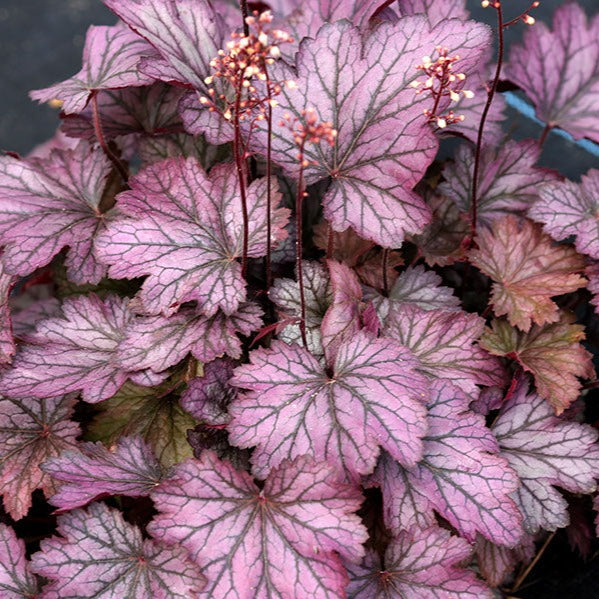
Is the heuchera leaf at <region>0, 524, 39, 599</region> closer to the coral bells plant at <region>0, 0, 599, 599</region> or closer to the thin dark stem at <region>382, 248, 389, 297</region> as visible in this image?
the coral bells plant at <region>0, 0, 599, 599</region>

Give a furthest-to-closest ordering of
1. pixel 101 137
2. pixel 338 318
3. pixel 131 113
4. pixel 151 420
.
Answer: pixel 131 113
pixel 101 137
pixel 151 420
pixel 338 318

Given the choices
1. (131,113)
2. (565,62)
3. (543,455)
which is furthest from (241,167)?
(565,62)

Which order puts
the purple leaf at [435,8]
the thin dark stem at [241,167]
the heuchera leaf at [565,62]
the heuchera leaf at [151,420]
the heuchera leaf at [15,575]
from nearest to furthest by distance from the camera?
the thin dark stem at [241,167]
the heuchera leaf at [15,575]
the heuchera leaf at [151,420]
the purple leaf at [435,8]
the heuchera leaf at [565,62]

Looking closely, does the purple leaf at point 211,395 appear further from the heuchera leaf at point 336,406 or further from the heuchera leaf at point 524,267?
the heuchera leaf at point 524,267

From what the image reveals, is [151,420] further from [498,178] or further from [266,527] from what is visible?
[498,178]

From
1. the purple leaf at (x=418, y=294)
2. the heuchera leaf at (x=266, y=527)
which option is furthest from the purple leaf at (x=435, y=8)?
the heuchera leaf at (x=266, y=527)

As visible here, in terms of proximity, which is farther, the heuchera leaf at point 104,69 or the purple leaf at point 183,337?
the heuchera leaf at point 104,69
